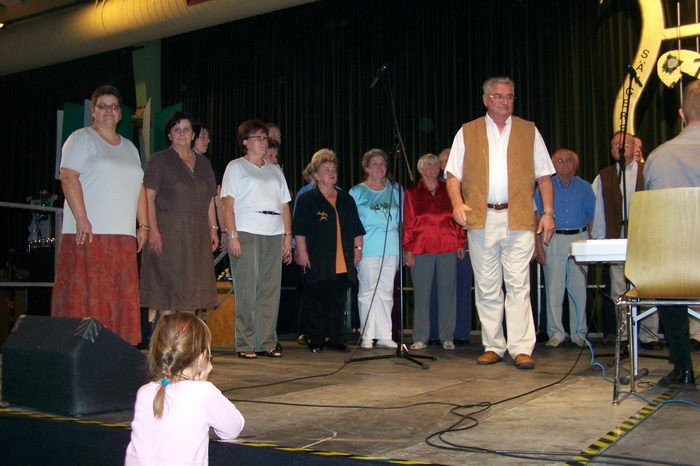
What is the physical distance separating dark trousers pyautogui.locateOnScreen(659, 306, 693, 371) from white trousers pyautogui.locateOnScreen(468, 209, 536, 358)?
2.66 ft

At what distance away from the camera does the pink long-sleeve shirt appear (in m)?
1.61

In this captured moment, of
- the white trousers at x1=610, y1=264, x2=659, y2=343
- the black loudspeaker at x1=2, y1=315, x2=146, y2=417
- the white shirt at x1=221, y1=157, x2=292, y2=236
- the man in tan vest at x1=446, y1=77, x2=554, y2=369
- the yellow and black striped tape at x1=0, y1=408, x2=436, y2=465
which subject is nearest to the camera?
the yellow and black striped tape at x1=0, y1=408, x2=436, y2=465

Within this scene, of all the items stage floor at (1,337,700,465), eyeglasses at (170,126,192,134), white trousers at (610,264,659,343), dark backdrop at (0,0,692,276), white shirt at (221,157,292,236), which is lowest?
stage floor at (1,337,700,465)

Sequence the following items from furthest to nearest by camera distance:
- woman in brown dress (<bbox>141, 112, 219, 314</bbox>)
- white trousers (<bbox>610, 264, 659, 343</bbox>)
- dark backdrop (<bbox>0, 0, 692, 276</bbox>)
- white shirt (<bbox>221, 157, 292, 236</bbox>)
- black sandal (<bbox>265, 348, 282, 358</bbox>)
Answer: dark backdrop (<bbox>0, 0, 692, 276</bbox>) → white trousers (<bbox>610, 264, 659, 343</bbox>) → black sandal (<bbox>265, 348, 282, 358</bbox>) → white shirt (<bbox>221, 157, 292, 236</bbox>) → woman in brown dress (<bbox>141, 112, 219, 314</bbox>)

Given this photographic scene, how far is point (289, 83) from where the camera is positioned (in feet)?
29.5

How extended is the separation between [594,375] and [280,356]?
6.52 ft

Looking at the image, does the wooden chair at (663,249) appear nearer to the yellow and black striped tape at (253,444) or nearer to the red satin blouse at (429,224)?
the yellow and black striped tape at (253,444)

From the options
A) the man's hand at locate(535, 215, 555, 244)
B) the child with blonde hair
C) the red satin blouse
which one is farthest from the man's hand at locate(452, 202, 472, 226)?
the child with blonde hair

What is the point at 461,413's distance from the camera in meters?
2.44

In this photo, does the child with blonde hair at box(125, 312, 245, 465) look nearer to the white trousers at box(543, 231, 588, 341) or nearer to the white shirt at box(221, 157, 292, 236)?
the white shirt at box(221, 157, 292, 236)

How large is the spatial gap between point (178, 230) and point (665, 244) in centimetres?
239

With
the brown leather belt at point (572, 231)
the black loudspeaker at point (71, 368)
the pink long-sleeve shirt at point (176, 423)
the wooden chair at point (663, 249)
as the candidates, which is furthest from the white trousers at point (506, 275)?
the pink long-sleeve shirt at point (176, 423)

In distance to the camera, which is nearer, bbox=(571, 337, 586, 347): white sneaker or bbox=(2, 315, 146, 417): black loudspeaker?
bbox=(2, 315, 146, 417): black loudspeaker

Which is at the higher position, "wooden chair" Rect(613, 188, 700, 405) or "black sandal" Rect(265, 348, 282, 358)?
"wooden chair" Rect(613, 188, 700, 405)
